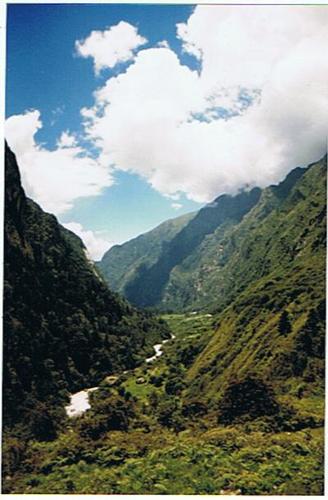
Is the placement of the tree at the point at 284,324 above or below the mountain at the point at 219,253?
below

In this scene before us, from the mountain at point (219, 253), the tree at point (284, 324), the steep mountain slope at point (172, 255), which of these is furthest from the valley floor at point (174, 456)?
the steep mountain slope at point (172, 255)

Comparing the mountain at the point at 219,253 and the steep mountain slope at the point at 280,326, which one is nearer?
the steep mountain slope at the point at 280,326

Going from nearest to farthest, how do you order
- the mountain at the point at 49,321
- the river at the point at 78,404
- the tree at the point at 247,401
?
the tree at the point at 247,401 < the mountain at the point at 49,321 < the river at the point at 78,404

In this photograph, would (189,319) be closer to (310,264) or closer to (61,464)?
(310,264)

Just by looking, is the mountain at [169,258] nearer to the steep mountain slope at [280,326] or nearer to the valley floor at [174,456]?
the steep mountain slope at [280,326]

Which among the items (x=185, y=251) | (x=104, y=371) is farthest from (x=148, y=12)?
(x=185, y=251)

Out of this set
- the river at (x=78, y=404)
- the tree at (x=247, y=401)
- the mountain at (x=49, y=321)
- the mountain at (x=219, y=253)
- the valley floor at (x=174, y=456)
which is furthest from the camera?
the mountain at (x=219, y=253)

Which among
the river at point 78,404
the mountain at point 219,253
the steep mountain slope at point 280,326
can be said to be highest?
the mountain at point 219,253

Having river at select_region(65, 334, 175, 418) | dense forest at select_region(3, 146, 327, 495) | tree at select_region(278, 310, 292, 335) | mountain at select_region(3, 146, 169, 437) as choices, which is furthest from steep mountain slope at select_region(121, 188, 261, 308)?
tree at select_region(278, 310, 292, 335)
